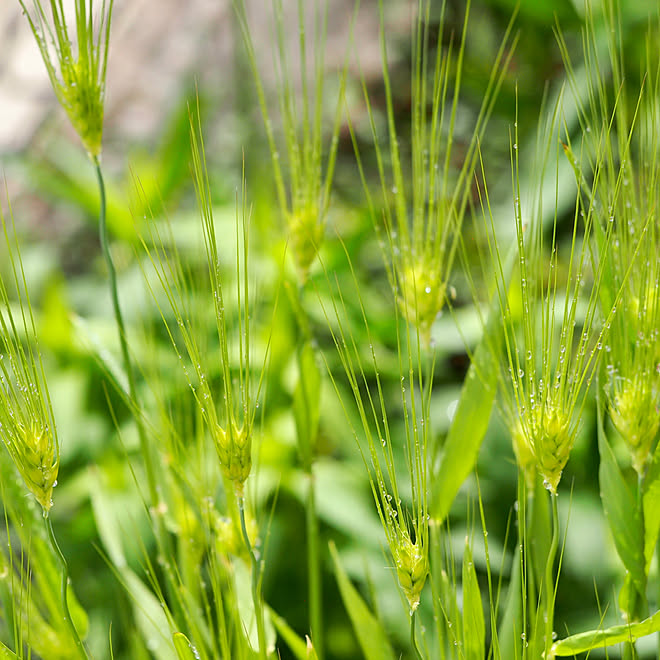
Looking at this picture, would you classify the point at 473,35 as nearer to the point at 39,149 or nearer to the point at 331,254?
the point at 331,254

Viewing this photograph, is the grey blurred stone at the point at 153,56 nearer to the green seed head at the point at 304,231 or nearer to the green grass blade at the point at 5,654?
the green seed head at the point at 304,231

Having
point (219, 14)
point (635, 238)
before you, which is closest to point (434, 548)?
point (635, 238)

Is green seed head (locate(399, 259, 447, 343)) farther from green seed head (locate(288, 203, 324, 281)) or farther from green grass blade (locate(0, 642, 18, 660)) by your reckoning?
green grass blade (locate(0, 642, 18, 660))

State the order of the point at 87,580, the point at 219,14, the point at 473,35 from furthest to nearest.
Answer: the point at 219,14
the point at 473,35
the point at 87,580

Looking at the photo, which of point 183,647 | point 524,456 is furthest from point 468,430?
point 183,647

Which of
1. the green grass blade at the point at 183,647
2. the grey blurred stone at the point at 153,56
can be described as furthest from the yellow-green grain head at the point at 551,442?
the grey blurred stone at the point at 153,56

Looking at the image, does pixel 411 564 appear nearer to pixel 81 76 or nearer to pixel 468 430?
pixel 468 430

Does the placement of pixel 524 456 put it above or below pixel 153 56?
below
